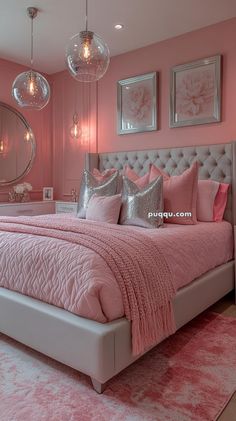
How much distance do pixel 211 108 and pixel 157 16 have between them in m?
1.07

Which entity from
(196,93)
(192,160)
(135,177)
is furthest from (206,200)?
(196,93)

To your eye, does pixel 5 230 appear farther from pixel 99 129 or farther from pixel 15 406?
pixel 99 129

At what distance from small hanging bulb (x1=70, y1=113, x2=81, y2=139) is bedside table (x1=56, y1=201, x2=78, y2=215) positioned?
99 centimetres

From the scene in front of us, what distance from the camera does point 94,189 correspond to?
3.40 meters

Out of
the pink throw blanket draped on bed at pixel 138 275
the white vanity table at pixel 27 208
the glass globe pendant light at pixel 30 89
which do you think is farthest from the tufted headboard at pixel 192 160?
the pink throw blanket draped on bed at pixel 138 275

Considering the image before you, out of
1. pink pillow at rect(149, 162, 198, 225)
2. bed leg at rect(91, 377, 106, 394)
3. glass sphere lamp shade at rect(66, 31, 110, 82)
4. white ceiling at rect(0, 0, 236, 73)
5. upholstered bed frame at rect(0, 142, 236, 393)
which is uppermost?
white ceiling at rect(0, 0, 236, 73)

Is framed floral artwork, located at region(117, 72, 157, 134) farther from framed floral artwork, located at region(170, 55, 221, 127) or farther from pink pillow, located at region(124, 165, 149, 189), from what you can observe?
pink pillow, located at region(124, 165, 149, 189)

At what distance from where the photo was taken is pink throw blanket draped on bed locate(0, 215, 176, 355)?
1706mm

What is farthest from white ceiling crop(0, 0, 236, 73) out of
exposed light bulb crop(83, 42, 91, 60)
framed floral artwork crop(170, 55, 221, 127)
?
exposed light bulb crop(83, 42, 91, 60)

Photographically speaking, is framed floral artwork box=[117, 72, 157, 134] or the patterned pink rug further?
framed floral artwork box=[117, 72, 157, 134]

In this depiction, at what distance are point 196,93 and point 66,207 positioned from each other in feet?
7.45

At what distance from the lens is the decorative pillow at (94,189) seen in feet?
10.9

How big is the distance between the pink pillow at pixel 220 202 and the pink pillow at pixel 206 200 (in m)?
0.05

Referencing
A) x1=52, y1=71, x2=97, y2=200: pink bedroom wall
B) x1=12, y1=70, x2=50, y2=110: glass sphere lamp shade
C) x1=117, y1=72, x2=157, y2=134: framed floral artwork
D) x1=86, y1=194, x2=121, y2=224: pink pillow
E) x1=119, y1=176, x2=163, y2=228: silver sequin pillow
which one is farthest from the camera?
x1=52, y1=71, x2=97, y2=200: pink bedroom wall
